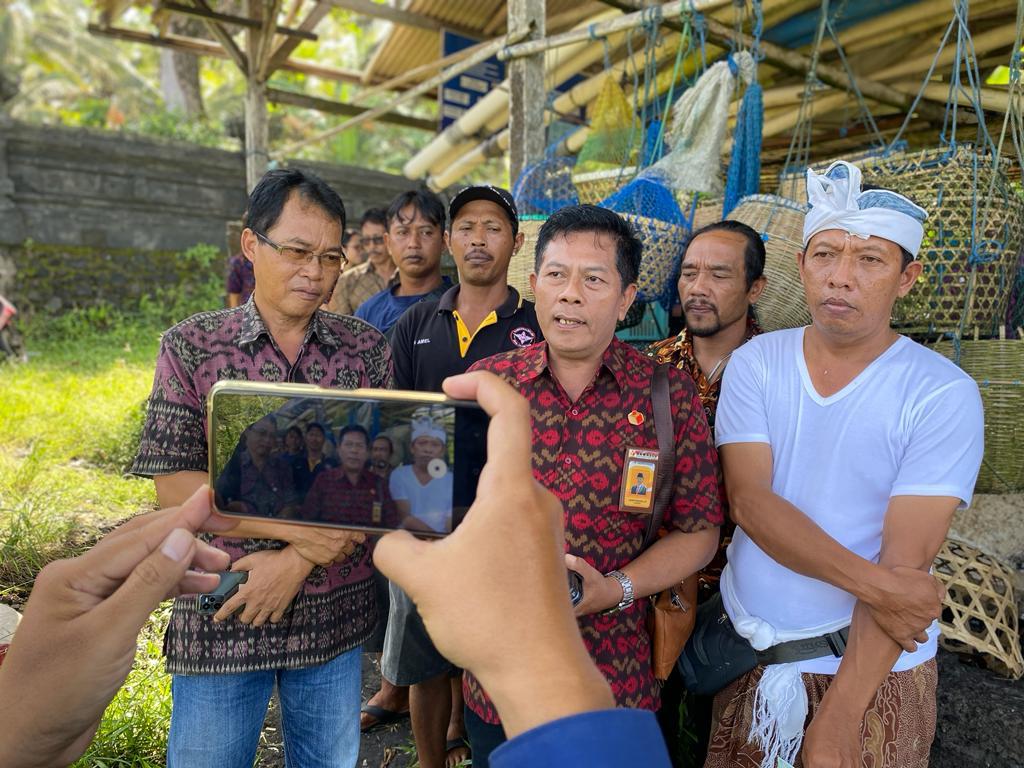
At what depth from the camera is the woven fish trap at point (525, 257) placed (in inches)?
127

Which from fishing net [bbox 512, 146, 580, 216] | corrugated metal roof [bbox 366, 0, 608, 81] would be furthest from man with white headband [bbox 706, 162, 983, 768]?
corrugated metal roof [bbox 366, 0, 608, 81]

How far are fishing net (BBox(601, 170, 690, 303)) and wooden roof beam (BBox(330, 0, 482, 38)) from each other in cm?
484

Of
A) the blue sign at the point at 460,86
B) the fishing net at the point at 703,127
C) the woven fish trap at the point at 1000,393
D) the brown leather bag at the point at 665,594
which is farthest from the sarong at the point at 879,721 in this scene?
the blue sign at the point at 460,86

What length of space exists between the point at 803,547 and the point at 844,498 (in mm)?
186

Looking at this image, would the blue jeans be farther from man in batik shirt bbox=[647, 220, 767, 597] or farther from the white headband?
the white headband

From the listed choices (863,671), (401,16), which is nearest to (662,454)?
(863,671)

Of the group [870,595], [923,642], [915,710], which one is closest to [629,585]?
[870,595]

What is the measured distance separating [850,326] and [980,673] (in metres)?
1.80

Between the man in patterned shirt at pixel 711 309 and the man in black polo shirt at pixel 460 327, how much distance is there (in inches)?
22.8

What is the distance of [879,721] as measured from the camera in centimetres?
180

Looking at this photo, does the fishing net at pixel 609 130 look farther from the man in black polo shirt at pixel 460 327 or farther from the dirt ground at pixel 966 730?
the dirt ground at pixel 966 730

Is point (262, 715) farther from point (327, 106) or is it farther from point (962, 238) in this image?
point (327, 106)

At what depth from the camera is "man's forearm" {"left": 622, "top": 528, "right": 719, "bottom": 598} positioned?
1738mm

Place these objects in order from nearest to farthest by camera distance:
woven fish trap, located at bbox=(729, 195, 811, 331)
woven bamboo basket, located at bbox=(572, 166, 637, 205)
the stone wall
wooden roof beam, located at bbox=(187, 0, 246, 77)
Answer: woven fish trap, located at bbox=(729, 195, 811, 331) < woven bamboo basket, located at bbox=(572, 166, 637, 205) < wooden roof beam, located at bbox=(187, 0, 246, 77) < the stone wall
